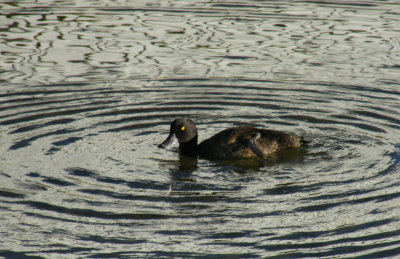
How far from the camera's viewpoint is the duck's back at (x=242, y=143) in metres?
9.91

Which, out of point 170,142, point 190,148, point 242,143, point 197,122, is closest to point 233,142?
point 242,143

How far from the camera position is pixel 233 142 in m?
9.91

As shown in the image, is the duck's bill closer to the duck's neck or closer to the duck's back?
the duck's neck

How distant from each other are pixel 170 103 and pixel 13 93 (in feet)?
8.95

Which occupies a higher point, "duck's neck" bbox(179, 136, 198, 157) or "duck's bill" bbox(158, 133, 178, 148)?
"duck's bill" bbox(158, 133, 178, 148)

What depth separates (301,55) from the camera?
15.3 meters

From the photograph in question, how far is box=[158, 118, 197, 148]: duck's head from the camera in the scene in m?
10.1

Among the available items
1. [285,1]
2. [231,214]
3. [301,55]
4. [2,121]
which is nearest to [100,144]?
[2,121]

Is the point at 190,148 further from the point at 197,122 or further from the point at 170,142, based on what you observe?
the point at 197,122

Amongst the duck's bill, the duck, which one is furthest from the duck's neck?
the duck's bill

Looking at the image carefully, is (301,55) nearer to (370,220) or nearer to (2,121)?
(2,121)

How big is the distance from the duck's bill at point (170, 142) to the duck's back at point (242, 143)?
0.38m

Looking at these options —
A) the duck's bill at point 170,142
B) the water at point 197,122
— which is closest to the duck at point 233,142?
the duck's bill at point 170,142

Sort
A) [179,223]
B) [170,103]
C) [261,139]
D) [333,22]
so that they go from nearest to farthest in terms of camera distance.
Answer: [179,223]
[261,139]
[170,103]
[333,22]
